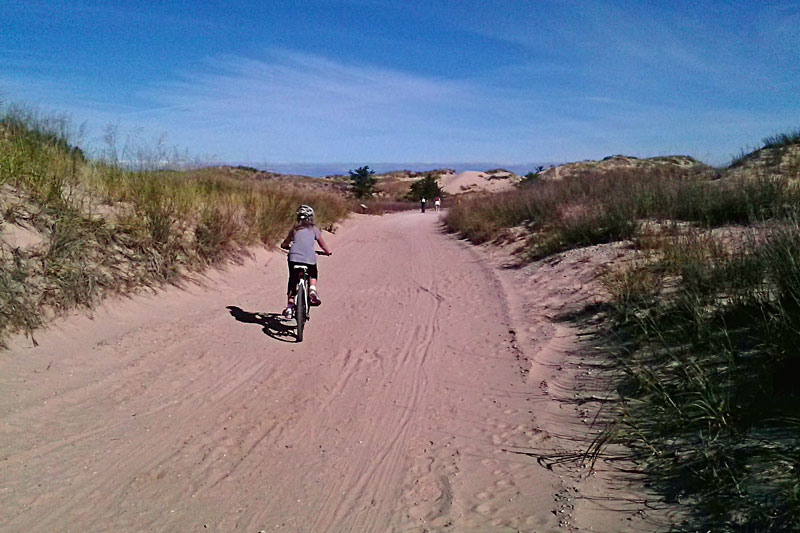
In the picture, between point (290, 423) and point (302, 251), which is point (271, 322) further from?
point (290, 423)

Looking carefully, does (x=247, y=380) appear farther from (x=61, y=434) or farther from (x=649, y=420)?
(x=649, y=420)

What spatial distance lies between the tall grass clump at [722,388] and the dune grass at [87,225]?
641 cm

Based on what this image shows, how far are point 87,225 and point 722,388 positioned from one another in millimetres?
8050

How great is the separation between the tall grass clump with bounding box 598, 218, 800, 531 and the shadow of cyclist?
445cm

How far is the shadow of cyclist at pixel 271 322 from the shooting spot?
772cm

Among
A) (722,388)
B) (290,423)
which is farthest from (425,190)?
(722,388)

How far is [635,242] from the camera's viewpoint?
10172 mm

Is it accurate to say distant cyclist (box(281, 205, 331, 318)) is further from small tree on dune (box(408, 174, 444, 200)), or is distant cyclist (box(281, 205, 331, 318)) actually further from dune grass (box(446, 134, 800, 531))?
small tree on dune (box(408, 174, 444, 200))

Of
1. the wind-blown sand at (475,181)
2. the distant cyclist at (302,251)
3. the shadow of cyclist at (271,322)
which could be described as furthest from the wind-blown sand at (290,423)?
the wind-blown sand at (475,181)

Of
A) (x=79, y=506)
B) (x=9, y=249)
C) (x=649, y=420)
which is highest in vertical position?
(x=9, y=249)

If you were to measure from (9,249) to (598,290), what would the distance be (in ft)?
26.7

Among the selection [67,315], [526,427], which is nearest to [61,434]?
[67,315]

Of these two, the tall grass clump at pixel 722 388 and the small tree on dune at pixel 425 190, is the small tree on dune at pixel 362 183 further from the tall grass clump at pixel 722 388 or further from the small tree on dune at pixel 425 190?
the tall grass clump at pixel 722 388

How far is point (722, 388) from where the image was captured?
13.9 ft
